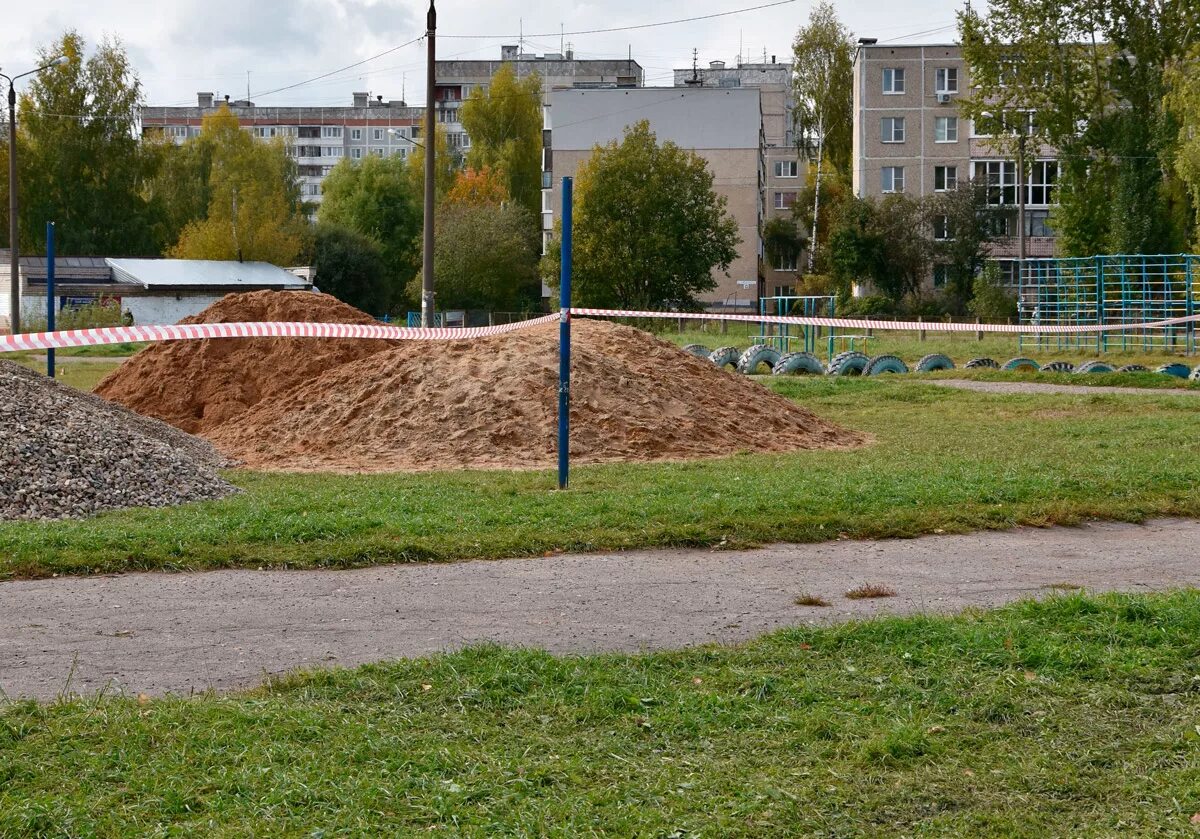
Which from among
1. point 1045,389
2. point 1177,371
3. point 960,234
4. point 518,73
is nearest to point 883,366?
point 1045,389

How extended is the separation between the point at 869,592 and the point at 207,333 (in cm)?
924

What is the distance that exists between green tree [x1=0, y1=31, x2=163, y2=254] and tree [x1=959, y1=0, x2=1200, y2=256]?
45.8m

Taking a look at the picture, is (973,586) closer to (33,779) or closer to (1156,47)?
(33,779)

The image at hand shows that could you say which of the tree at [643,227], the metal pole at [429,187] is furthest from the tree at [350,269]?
the metal pole at [429,187]

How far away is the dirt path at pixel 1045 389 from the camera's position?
24109mm

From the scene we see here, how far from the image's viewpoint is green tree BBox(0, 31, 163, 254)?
251 feet

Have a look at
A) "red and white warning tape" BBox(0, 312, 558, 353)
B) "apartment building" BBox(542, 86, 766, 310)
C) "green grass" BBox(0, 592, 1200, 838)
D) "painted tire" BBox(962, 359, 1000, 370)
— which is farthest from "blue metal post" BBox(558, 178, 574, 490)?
"apartment building" BBox(542, 86, 766, 310)

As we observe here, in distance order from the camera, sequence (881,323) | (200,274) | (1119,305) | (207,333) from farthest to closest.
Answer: (200,274), (1119,305), (881,323), (207,333)

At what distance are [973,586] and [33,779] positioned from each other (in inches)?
206

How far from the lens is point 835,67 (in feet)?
279

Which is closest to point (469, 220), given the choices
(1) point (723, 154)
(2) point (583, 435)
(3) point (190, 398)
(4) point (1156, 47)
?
(1) point (723, 154)

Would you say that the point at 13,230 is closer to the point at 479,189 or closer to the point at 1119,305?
the point at 1119,305

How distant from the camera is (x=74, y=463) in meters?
10.9

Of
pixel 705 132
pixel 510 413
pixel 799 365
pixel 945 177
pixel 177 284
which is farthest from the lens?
pixel 705 132
